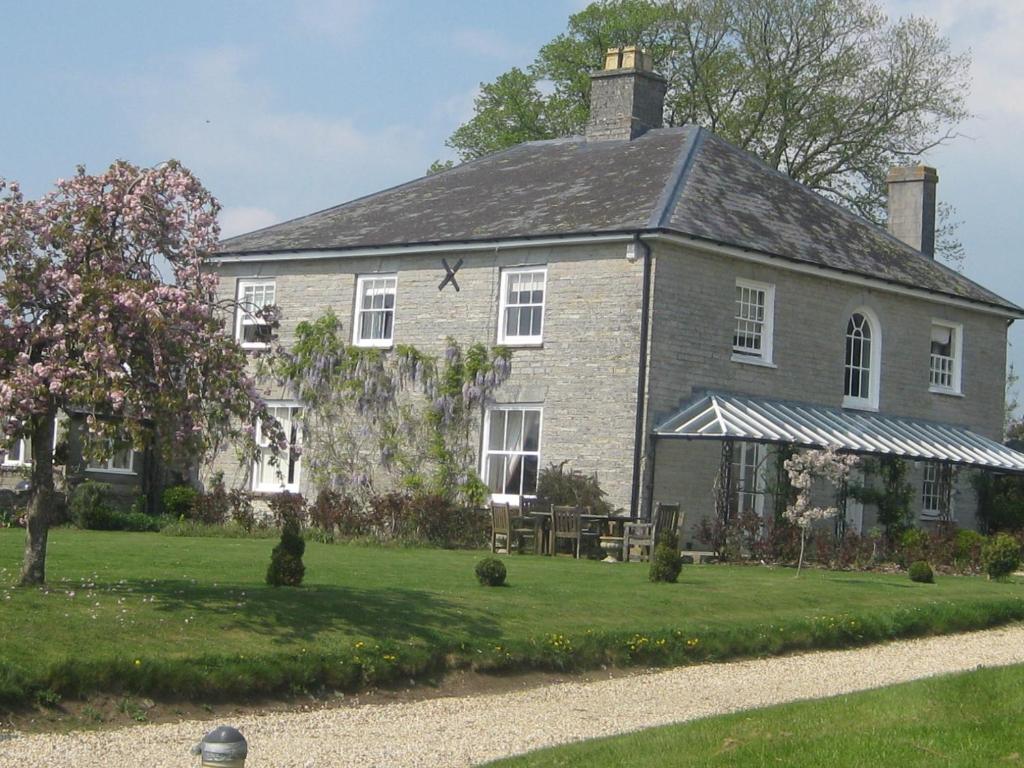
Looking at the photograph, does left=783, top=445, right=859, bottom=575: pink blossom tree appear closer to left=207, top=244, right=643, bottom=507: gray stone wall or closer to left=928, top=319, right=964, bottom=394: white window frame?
left=207, top=244, right=643, bottom=507: gray stone wall

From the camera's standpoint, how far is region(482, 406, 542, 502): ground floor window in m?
29.9

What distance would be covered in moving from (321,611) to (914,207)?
2552cm

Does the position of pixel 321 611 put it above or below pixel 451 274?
below

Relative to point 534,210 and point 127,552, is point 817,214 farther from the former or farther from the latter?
point 127,552

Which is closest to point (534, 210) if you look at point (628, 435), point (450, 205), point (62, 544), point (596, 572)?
point (450, 205)

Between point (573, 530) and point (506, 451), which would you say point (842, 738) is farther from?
point (506, 451)

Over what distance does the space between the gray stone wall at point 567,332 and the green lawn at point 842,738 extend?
1558 centimetres

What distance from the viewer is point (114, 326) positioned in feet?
47.8

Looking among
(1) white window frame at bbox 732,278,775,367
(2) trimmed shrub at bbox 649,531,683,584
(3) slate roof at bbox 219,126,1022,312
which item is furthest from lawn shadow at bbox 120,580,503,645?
(1) white window frame at bbox 732,278,775,367

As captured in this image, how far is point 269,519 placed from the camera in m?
31.7

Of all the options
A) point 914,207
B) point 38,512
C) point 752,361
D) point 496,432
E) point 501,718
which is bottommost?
point 501,718

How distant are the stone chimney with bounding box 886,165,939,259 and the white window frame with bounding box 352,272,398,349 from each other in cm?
1264

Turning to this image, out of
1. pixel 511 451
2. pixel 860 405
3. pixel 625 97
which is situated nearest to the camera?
pixel 511 451

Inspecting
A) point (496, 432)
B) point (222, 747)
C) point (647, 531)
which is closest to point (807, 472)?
point (647, 531)
